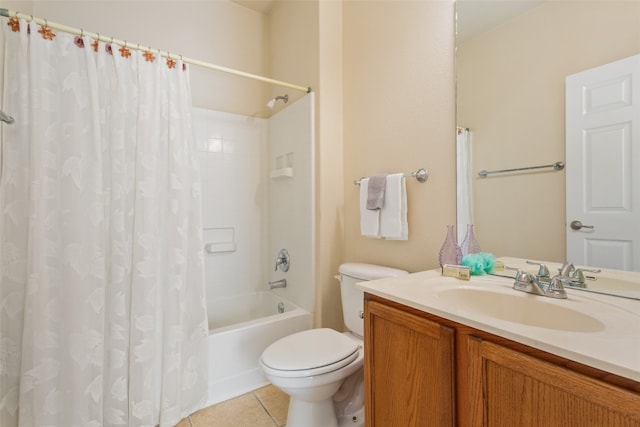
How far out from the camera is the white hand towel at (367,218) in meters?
1.55

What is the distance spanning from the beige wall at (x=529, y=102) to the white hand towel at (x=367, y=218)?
0.49m

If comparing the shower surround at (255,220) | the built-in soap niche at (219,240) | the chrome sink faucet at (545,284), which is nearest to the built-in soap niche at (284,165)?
the shower surround at (255,220)

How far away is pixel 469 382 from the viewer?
712 millimetres

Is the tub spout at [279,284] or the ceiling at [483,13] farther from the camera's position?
the tub spout at [279,284]

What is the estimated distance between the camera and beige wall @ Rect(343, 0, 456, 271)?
52.5 inches

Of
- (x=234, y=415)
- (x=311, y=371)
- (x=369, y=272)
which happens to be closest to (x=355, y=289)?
(x=369, y=272)

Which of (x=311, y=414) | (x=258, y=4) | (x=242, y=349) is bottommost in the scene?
(x=311, y=414)

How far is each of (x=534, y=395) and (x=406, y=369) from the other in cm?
35

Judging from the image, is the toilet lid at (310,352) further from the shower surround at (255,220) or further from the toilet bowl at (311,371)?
the shower surround at (255,220)

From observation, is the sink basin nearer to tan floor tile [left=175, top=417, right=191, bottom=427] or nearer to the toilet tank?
the toilet tank

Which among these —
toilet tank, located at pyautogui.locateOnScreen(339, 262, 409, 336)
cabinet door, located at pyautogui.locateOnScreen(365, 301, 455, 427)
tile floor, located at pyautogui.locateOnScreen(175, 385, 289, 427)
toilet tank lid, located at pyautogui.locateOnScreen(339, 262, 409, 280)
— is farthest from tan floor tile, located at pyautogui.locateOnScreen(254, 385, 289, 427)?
toilet tank lid, located at pyautogui.locateOnScreen(339, 262, 409, 280)

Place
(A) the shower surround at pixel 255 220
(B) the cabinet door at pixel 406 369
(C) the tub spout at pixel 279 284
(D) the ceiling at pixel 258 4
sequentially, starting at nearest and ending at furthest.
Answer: (B) the cabinet door at pixel 406 369 < (A) the shower surround at pixel 255 220 < (C) the tub spout at pixel 279 284 < (D) the ceiling at pixel 258 4

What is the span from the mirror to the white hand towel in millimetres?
428

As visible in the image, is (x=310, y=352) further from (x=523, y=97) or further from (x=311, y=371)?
(x=523, y=97)
